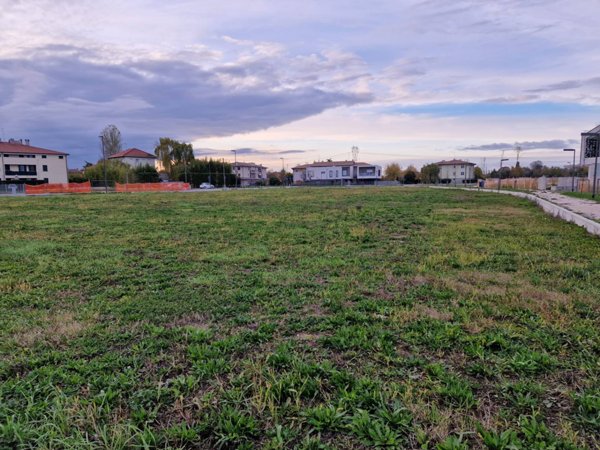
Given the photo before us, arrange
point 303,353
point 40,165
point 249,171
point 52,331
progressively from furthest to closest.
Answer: point 249,171
point 40,165
point 52,331
point 303,353

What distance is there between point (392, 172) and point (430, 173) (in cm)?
1615

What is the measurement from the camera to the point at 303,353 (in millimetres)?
3461

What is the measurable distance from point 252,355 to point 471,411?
174 cm

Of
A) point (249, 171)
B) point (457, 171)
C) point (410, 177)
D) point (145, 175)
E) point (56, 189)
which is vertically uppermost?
point (249, 171)

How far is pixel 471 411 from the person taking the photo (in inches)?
103

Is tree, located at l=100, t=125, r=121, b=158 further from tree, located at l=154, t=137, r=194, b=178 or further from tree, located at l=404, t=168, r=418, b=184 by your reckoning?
tree, located at l=404, t=168, r=418, b=184

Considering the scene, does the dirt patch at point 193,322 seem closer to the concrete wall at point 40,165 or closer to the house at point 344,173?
the concrete wall at point 40,165

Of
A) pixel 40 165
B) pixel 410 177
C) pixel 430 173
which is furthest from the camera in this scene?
pixel 410 177

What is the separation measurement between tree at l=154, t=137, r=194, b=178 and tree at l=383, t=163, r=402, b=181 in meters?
56.1

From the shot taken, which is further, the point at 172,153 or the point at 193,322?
the point at 172,153

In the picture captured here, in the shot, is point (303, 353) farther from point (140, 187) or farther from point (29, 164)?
point (29, 164)

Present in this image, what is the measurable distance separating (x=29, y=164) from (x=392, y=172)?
3478 inches

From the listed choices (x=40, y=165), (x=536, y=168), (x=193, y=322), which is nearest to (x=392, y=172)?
(x=536, y=168)

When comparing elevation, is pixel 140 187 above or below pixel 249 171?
below
